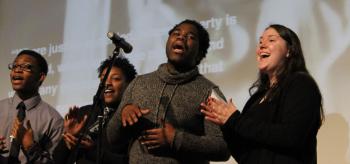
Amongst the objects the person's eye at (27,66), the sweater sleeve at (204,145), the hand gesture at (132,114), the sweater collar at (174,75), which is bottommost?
the sweater sleeve at (204,145)

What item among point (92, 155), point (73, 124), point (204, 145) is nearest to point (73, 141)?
point (73, 124)

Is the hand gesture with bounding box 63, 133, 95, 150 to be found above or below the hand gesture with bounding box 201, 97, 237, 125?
below

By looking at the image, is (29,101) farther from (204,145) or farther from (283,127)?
(283,127)

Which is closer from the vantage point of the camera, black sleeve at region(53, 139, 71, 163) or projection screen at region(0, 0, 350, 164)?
black sleeve at region(53, 139, 71, 163)

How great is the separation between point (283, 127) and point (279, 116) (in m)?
0.08

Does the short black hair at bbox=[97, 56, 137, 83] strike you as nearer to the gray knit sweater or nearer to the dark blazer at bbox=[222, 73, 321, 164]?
the gray knit sweater

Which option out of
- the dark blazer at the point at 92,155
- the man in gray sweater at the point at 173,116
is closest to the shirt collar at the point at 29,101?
the dark blazer at the point at 92,155

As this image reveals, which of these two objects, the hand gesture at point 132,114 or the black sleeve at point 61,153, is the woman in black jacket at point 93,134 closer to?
the black sleeve at point 61,153

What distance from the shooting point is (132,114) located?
93.7 inches

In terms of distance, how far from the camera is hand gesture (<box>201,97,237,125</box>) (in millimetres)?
2139

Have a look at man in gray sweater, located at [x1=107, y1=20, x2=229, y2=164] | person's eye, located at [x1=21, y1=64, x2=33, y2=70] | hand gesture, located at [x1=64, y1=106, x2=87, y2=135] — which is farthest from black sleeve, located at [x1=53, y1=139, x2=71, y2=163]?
person's eye, located at [x1=21, y1=64, x2=33, y2=70]

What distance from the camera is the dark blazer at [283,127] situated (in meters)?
2.04

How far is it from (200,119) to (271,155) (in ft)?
1.90

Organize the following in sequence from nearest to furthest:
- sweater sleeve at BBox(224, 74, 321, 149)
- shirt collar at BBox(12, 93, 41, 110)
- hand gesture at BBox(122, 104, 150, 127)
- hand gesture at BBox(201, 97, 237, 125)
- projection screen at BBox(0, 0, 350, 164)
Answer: sweater sleeve at BBox(224, 74, 321, 149) < hand gesture at BBox(201, 97, 237, 125) < hand gesture at BBox(122, 104, 150, 127) < projection screen at BBox(0, 0, 350, 164) < shirt collar at BBox(12, 93, 41, 110)
